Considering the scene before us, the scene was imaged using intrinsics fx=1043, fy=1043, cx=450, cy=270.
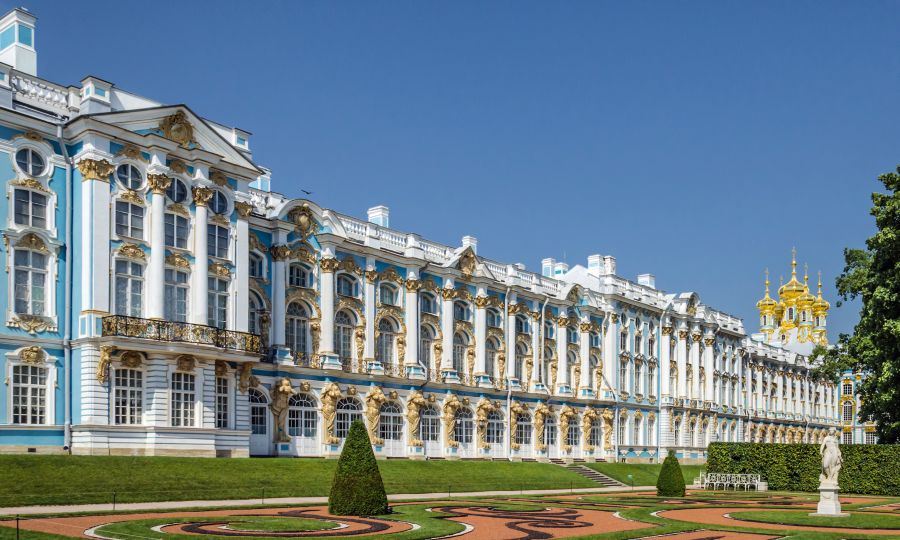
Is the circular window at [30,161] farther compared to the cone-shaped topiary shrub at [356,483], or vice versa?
the circular window at [30,161]

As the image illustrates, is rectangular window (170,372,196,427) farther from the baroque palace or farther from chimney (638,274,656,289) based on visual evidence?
chimney (638,274,656,289)

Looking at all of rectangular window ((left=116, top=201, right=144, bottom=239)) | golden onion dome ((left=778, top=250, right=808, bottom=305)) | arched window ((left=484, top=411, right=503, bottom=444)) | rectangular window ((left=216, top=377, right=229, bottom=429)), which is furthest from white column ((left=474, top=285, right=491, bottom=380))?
golden onion dome ((left=778, top=250, right=808, bottom=305))

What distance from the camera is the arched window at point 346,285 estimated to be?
5166cm

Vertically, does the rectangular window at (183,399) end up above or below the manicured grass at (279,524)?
above

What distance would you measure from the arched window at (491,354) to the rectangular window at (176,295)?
2363 cm

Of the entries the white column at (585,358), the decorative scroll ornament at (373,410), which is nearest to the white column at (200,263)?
the decorative scroll ornament at (373,410)

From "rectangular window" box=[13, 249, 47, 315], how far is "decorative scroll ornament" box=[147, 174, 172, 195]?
15.9 ft

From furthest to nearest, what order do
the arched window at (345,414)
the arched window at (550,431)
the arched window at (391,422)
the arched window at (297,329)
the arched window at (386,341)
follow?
1. the arched window at (550,431)
2. the arched window at (386,341)
3. the arched window at (391,422)
4. the arched window at (345,414)
5. the arched window at (297,329)

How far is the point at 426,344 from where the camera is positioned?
57094 millimetres

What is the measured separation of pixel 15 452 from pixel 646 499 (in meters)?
23.1

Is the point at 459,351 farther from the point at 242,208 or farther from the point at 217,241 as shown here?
the point at 217,241

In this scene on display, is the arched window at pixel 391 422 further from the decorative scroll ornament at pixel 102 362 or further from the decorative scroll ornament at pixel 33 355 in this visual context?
the decorative scroll ornament at pixel 33 355

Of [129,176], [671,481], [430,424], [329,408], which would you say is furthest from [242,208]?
[671,481]

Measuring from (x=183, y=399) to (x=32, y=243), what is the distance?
8.02 m
